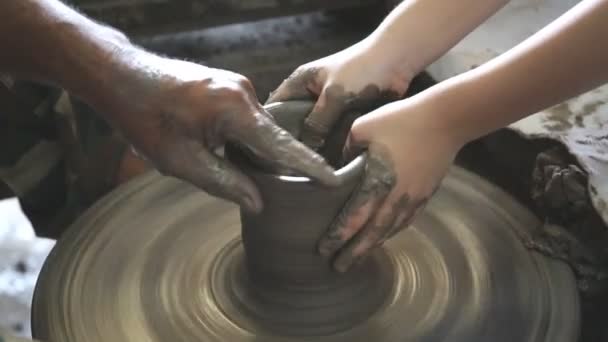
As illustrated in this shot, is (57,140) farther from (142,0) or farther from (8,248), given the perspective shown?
(8,248)

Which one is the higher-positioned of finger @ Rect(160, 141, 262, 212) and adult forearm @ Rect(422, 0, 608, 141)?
adult forearm @ Rect(422, 0, 608, 141)

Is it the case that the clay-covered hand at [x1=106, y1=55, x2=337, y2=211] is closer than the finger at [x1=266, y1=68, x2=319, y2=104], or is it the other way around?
the clay-covered hand at [x1=106, y1=55, x2=337, y2=211]

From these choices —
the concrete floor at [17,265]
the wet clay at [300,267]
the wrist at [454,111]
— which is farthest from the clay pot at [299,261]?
the concrete floor at [17,265]

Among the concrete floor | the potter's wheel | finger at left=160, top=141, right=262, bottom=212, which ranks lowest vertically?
the concrete floor

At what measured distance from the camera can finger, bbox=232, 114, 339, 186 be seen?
1.04 meters

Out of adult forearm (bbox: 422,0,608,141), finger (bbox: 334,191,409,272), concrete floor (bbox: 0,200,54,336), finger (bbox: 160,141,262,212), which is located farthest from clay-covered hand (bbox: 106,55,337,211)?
concrete floor (bbox: 0,200,54,336)

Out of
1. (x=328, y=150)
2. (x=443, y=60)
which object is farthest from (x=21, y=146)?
(x=443, y=60)

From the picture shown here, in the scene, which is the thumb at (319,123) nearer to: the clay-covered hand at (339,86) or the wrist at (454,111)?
the clay-covered hand at (339,86)

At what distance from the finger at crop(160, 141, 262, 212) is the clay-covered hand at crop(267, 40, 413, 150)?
210 mm

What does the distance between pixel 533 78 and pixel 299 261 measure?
41 cm

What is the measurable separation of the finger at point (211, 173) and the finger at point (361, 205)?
11cm

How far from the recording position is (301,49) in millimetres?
2229

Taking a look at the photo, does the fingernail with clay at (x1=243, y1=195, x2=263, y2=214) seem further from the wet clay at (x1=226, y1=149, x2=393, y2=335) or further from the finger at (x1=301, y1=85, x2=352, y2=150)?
the finger at (x1=301, y1=85, x2=352, y2=150)

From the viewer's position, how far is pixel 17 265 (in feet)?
7.04
